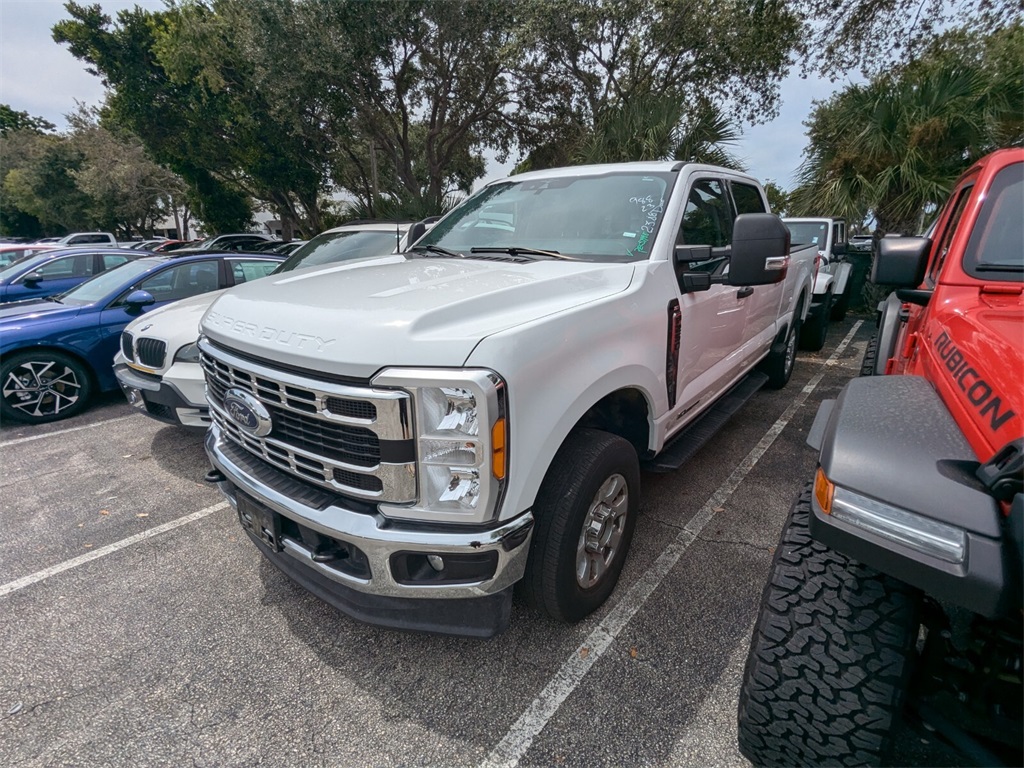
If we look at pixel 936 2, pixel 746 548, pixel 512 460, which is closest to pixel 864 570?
pixel 512 460

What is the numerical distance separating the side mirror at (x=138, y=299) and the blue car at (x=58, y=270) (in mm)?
3632

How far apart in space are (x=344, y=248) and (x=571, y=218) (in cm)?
356

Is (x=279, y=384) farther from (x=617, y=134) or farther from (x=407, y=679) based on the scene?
(x=617, y=134)

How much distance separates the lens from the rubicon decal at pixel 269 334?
172 cm

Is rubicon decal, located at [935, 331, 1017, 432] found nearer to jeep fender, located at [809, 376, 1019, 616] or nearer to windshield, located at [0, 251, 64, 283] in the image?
jeep fender, located at [809, 376, 1019, 616]

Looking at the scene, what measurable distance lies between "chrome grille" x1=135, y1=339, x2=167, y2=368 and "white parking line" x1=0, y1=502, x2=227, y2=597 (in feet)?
4.58

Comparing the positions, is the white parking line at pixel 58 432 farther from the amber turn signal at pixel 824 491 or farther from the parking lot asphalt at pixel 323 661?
the amber turn signal at pixel 824 491

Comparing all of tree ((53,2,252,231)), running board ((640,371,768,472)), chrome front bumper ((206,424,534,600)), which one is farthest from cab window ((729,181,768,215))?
tree ((53,2,252,231))

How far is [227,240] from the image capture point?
14.9 metres

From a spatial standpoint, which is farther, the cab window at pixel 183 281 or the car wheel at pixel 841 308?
the car wheel at pixel 841 308

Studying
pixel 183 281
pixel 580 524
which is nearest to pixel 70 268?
pixel 183 281

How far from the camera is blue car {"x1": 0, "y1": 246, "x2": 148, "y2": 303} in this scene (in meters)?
8.14

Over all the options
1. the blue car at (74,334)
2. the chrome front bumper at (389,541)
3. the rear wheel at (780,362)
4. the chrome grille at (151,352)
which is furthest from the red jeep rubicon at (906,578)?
the blue car at (74,334)

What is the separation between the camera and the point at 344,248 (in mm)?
5633
